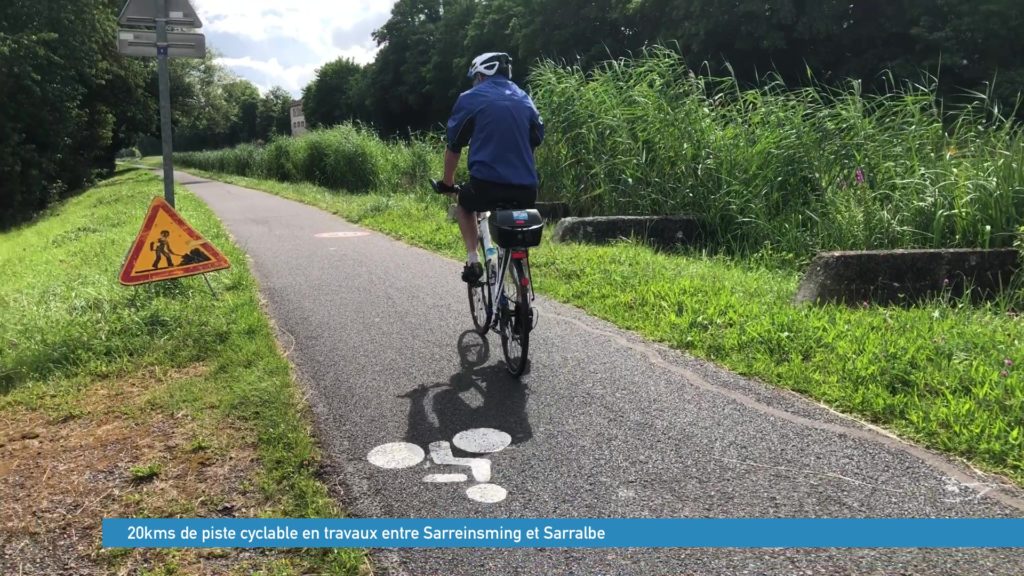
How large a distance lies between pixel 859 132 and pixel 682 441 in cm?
590

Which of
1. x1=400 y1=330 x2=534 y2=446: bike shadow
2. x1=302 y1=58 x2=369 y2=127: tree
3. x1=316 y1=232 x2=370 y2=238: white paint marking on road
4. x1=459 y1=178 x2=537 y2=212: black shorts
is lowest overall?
x1=400 y1=330 x2=534 y2=446: bike shadow

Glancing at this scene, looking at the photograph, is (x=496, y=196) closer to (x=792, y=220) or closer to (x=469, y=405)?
(x=469, y=405)

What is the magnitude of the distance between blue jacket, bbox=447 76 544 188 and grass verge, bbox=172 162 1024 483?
1.73 m

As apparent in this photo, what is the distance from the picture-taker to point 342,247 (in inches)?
395

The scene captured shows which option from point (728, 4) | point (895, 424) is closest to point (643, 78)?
point (895, 424)

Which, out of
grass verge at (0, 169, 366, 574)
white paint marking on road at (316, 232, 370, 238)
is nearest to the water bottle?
grass verge at (0, 169, 366, 574)

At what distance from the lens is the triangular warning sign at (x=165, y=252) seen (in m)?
5.71

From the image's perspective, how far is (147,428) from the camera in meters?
3.69

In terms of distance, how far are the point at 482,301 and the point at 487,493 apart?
2189 mm

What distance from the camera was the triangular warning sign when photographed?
571cm

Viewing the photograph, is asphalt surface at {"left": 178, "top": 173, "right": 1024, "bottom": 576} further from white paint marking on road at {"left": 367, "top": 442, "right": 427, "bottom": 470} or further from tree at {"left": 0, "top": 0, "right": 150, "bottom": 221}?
tree at {"left": 0, "top": 0, "right": 150, "bottom": 221}

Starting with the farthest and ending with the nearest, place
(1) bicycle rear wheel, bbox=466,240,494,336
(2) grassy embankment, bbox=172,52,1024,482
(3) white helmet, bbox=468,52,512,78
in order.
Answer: (1) bicycle rear wheel, bbox=466,240,494,336 → (3) white helmet, bbox=468,52,512,78 → (2) grassy embankment, bbox=172,52,1024,482

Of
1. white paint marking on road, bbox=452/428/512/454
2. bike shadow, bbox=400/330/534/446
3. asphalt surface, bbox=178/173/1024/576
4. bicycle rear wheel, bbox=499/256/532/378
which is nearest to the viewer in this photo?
asphalt surface, bbox=178/173/1024/576
